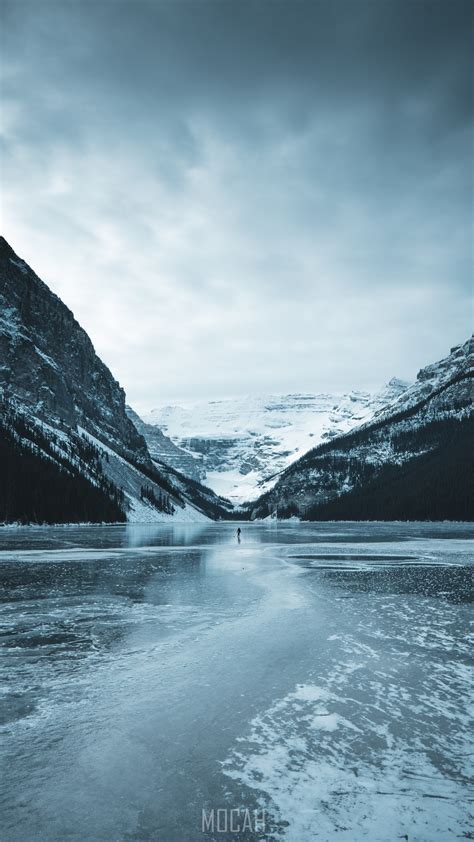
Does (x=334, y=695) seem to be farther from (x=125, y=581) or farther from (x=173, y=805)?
(x=125, y=581)

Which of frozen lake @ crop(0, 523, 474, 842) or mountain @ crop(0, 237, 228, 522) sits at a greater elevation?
mountain @ crop(0, 237, 228, 522)

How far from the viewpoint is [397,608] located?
1852 cm

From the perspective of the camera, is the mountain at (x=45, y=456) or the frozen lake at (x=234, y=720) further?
the mountain at (x=45, y=456)

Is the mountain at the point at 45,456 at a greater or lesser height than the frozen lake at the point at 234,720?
greater

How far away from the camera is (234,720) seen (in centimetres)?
877

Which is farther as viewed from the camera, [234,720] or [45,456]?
[45,456]

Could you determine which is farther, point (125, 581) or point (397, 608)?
point (125, 581)

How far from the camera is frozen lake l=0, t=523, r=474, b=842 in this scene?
19.5 ft

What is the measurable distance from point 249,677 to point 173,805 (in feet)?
17.0

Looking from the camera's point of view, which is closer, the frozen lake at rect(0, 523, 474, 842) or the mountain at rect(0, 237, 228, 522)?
the frozen lake at rect(0, 523, 474, 842)

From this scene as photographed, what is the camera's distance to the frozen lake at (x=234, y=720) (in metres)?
5.93

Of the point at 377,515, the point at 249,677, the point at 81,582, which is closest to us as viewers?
the point at 249,677

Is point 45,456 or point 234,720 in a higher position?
point 45,456

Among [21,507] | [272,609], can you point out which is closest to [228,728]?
[272,609]
